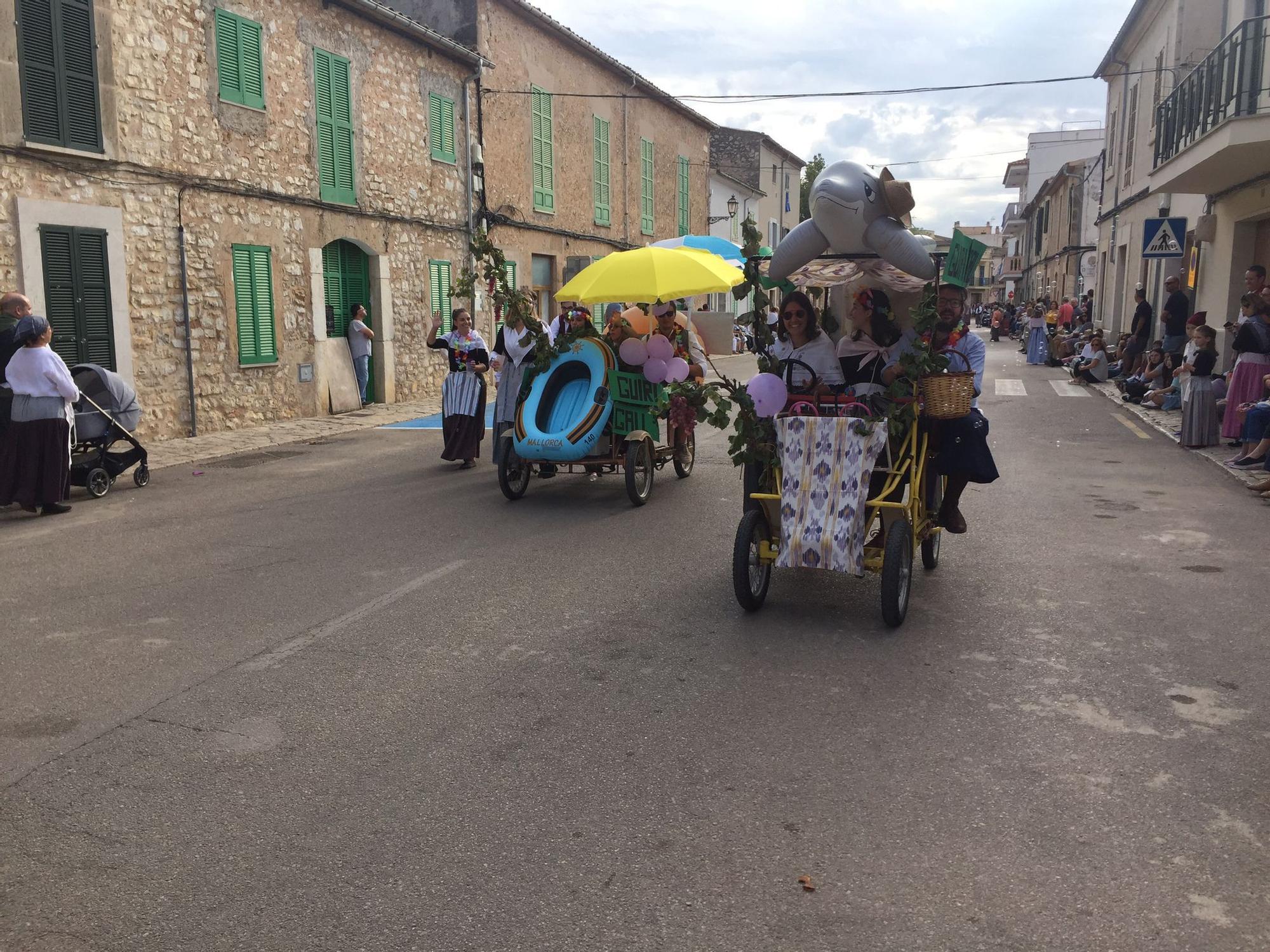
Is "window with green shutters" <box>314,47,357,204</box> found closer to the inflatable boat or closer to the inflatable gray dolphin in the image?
the inflatable boat

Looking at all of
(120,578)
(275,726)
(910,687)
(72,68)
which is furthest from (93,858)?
(72,68)

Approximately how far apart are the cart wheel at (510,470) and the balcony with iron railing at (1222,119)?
9.86 m

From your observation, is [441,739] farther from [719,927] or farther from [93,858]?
[719,927]

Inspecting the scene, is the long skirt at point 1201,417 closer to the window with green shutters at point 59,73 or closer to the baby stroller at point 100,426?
the baby stroller at point 100,426

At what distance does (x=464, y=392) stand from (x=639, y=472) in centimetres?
285

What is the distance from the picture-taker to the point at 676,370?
859 cm

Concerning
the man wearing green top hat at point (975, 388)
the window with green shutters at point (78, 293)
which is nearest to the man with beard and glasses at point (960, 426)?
the man wearing green top hat at point (975, 388)

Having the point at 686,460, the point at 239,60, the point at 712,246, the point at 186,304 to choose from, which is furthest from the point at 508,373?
the point at 239,60

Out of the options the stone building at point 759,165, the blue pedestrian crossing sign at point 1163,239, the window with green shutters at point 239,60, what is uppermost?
the stone building at point 759,165

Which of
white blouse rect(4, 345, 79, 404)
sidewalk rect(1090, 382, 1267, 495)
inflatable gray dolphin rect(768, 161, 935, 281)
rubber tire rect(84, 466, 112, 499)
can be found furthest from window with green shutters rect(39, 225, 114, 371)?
sidewalk rect(1090, 382, 1267, 495)

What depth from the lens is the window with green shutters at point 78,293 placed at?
11727 millimetres

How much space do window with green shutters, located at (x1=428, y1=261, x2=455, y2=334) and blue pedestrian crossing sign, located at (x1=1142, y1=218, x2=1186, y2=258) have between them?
1185 cm

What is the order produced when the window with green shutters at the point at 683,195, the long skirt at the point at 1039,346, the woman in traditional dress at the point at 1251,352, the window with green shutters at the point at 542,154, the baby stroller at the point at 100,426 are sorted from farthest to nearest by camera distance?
the window with green shutters at the point at 683,195 → the long skirt at the point at 1039,346 → the window with green shutters at the point at 542,154 → the woman in traditional dress at the point at 1251,352 → the baby stroller at the point at 100,426

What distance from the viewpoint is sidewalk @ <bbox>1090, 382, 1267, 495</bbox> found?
9.88 m
